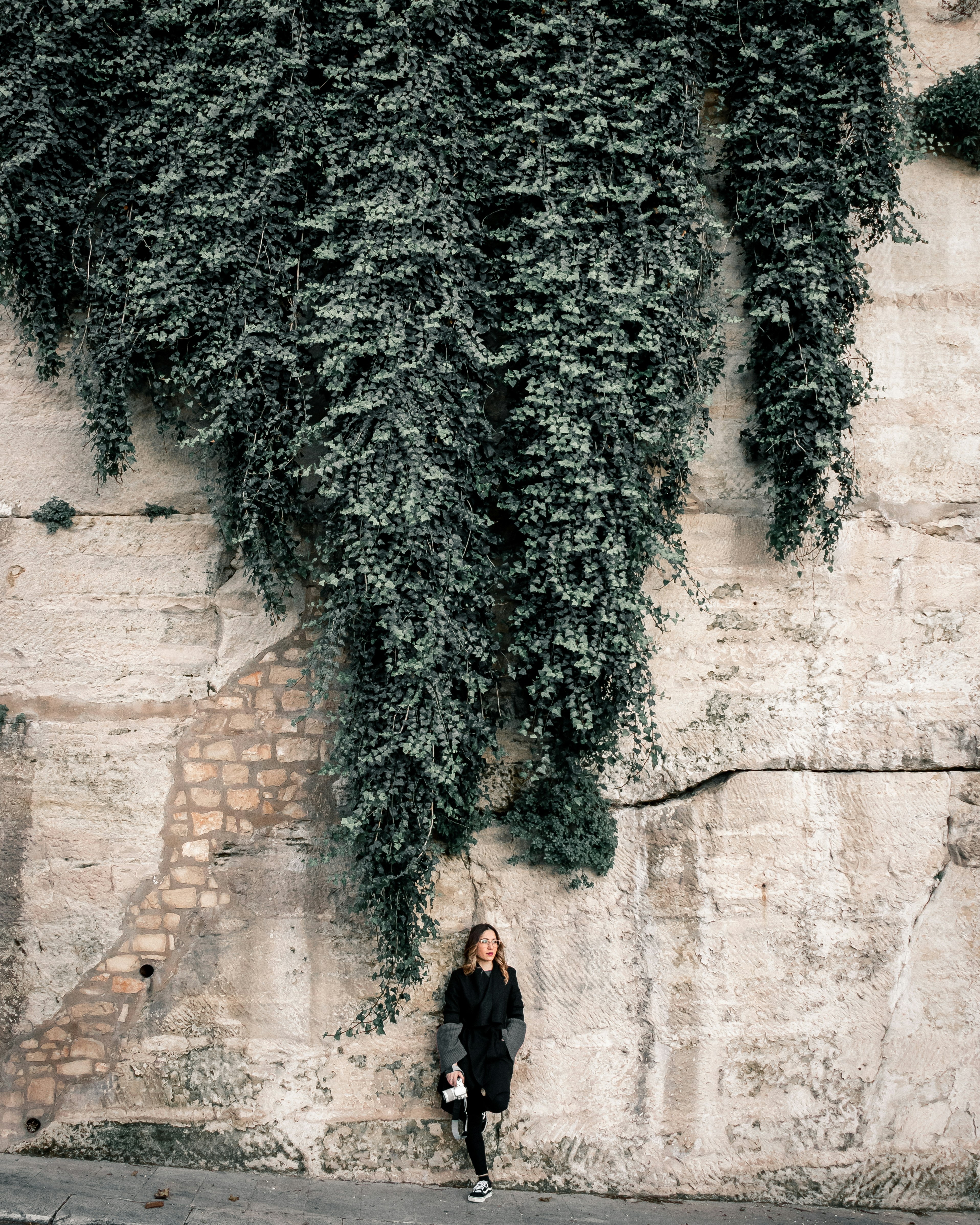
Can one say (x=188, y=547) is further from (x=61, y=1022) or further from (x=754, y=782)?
(x=754, y=782)

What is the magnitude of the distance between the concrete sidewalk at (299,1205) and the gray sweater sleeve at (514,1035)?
0.71m

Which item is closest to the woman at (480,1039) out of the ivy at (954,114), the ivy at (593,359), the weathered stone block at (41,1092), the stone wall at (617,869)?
the stone wall at (617,869)

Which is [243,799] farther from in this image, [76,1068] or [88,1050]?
[76,1068]

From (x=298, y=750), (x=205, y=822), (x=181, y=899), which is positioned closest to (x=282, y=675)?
(x=298, y=750)

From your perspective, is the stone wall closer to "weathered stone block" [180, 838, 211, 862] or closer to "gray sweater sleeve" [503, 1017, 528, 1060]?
"weathered stone block" [180, 838, 211, 862]

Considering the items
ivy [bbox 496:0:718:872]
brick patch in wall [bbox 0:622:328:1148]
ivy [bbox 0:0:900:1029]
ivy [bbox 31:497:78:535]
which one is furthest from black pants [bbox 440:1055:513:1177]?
ivy [bbox 31:497:78:535]

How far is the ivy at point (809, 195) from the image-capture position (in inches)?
155

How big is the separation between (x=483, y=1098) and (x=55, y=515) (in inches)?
146

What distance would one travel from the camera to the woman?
3.77m

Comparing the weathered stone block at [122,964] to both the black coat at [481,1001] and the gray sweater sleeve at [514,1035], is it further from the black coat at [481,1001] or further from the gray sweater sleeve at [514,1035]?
the gray sweater sleeve at [514,1035]

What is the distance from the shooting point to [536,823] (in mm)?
4008

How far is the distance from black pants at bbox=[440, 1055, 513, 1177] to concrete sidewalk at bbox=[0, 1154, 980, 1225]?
0.25 meters

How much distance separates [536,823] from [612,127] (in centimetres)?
349

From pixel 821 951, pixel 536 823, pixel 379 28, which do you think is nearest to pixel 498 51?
pixel 379 28
